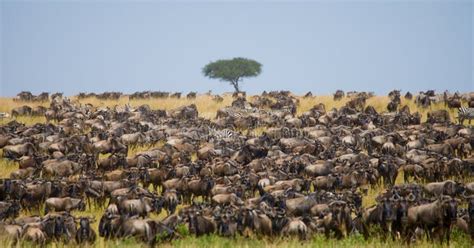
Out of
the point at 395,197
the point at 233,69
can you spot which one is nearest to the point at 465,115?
the point at 395,197

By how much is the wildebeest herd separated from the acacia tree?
40836 millimetres

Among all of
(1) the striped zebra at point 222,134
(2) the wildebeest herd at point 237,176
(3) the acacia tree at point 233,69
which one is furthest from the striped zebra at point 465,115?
(3) the acacia tree at point 233,69

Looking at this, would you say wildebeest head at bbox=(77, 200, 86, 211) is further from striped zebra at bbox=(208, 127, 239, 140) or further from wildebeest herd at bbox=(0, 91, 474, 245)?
striped zebra at bbox=(208, 127, 239, 140)

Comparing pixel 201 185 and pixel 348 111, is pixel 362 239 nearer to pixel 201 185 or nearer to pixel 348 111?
pixel 201 185

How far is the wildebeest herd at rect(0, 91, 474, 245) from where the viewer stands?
15664 mm

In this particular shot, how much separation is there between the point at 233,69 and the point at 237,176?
6121cm

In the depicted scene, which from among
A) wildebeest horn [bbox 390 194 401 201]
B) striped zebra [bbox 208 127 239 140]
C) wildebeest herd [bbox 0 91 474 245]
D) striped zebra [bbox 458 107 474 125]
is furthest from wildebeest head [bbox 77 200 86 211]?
striped zebra [bbox 458 107 474 125]

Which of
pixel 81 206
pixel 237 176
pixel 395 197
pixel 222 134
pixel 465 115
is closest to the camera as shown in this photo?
pixel 395 197

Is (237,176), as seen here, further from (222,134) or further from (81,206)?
(222,134)

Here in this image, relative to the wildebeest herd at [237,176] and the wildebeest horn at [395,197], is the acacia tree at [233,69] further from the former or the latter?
the wildebeest horn at [395,197]

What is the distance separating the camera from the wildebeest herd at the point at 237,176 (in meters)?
15.7

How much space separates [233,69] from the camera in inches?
3250

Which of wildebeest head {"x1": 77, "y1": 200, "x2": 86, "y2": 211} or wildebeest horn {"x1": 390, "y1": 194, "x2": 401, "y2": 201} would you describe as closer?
wildebeest horn {"x1": 390, "y1": 194, "x2": 401, "y2": 201}

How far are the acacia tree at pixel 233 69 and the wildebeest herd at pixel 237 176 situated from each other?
40.8 meters
